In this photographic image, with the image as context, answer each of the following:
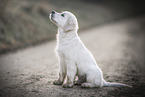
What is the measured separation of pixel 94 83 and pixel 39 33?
11.7 m

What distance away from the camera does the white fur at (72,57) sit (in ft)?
14.8

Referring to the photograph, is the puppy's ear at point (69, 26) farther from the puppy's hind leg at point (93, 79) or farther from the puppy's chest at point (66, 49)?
the puppy's hind leg at point (93, 79)

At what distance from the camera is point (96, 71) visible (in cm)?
455

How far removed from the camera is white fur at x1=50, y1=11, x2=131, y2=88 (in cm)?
452

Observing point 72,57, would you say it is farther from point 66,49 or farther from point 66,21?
point 66,21

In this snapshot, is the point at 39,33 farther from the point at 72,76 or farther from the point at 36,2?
the point at 72,76

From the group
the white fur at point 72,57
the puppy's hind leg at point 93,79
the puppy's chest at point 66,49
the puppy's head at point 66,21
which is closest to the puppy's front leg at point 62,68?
the white fur at point 72,57

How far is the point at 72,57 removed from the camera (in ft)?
14.8

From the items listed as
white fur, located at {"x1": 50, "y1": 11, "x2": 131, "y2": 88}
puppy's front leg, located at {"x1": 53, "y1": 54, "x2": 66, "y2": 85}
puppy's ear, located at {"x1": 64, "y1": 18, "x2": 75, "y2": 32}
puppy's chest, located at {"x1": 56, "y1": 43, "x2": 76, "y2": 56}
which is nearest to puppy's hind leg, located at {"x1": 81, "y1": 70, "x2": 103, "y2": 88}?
white fur, located at {"x1": 50, "y1": 11, "x2": 131, "y2": 88}

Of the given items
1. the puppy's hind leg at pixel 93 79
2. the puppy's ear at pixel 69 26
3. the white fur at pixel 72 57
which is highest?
Result: the puppy's ear at pixel 69 26

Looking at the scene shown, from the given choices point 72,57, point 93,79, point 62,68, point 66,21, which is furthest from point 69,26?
point 93,79

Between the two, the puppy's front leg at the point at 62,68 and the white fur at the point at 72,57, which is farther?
the puppy's front leg at the point at 62,68

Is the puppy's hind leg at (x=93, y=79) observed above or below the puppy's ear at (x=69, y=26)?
below

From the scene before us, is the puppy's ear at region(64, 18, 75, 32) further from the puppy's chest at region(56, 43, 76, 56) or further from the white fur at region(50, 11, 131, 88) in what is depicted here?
the puppy's chest at region(56, 43, 76, 56)
